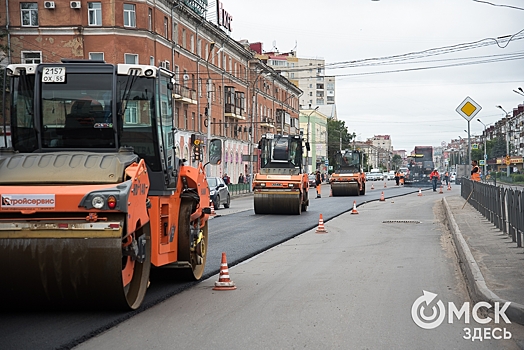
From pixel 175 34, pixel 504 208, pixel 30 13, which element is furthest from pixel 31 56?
pixel 504 208

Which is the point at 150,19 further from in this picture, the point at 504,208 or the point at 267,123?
the point at 504,208

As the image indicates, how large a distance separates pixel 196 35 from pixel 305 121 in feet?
204

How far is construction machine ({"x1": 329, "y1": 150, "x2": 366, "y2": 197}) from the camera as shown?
44.5m

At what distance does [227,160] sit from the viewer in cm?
6331

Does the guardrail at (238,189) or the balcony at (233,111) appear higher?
the balcony at (233,111)

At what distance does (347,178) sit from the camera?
44438mm

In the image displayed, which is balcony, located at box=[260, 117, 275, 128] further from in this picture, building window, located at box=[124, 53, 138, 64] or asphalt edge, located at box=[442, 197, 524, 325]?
asphalt edge, located at box=[442, 197, 524, 325]

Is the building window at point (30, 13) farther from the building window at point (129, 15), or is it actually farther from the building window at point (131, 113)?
the building window at point (131, 113)

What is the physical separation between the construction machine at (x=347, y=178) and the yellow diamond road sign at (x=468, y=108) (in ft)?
73.9

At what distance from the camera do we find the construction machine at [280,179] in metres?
26.5

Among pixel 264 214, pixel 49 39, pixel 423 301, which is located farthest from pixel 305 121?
pixel 423 301

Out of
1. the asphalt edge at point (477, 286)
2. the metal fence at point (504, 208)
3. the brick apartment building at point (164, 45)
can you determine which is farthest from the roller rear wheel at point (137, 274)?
the brick apartment building at point (164, 45)

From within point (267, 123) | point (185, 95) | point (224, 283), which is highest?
point (185, 95)

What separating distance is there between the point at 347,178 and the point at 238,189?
12548 mm
